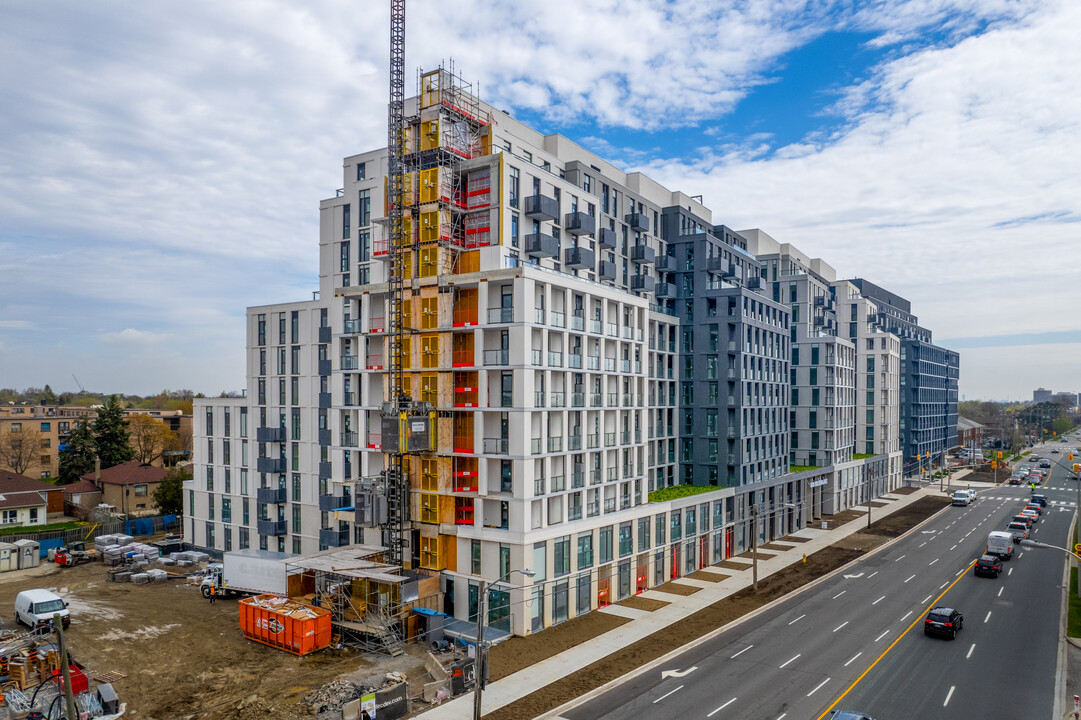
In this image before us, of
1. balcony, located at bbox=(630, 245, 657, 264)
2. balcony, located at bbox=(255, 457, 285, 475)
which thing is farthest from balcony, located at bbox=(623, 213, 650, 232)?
balcony, located at bbox=(255, 457, 285, 475)

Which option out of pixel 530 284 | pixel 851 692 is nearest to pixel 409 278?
pixel 530 284

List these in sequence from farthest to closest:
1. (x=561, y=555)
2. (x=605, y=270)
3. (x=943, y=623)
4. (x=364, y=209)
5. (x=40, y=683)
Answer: (x=364, y=209), (x=605, y=270), (x=561, y=555), (x=943, y=623), (x=40, y=683)

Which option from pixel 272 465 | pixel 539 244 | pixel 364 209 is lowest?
pixel 272 465

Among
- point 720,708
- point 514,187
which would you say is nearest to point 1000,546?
point 720,708

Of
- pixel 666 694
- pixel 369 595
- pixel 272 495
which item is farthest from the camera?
pixel 272 495

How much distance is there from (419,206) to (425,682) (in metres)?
32.6

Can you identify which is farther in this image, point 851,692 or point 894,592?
point 894,592

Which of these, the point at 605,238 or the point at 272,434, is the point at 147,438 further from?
the point at 605,238

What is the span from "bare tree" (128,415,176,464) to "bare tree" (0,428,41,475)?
14.9 meters

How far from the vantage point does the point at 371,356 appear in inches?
2023

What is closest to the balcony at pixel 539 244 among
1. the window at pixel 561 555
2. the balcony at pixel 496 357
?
the balcony at pixel 496 357

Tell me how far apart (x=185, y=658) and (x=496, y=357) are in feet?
88.3

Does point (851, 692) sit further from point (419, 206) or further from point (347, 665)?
point (419, 206)

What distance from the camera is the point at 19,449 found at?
113 m
